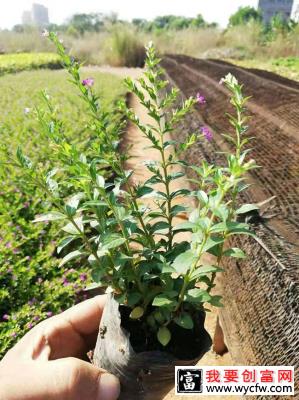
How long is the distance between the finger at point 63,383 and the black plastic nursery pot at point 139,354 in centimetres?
5

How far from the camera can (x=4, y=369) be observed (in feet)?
3.78

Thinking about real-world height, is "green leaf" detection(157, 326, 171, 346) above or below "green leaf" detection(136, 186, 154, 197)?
below

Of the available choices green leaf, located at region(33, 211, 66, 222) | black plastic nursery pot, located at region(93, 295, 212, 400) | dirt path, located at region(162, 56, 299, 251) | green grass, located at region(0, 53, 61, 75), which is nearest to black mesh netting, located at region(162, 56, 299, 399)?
dirt path, located at region(162, 56, 299, 251)

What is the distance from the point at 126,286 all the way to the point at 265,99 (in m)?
3.54

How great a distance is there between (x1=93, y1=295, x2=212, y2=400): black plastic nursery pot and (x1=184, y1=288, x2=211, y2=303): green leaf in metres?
0.15

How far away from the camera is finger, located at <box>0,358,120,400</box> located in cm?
106

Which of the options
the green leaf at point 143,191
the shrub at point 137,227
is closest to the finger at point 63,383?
the shrub at point 137,227

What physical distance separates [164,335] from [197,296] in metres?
0.13

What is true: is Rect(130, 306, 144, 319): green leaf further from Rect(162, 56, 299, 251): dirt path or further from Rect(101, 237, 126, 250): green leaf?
Rect(162, 56, 299, 251): dirt path

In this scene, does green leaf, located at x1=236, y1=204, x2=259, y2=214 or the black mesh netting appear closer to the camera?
green leaf, located at x1=236, y1=204, x2=259, y2=214

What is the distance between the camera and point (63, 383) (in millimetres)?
1059

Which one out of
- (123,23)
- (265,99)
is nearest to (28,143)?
(265,99)

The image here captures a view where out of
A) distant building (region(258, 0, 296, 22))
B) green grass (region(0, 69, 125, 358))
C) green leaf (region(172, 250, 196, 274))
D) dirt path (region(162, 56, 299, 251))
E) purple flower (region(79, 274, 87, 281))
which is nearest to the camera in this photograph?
green leaf (region(172, 250, 196, 274))

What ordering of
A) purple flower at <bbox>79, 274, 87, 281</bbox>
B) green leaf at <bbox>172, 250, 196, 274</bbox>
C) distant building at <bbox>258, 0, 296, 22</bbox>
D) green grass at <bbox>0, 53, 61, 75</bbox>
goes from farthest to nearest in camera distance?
1. distant building at <bbox>258, 0, 296, 22</bbox>
2. green grass at <bbox>0, 53, 61, 75</bbox>
3. purple flower at <bbox>79, 274, 87, 281</bbox>
4. green leaf at <bbox>172, 250, 196, 274</bbox>
